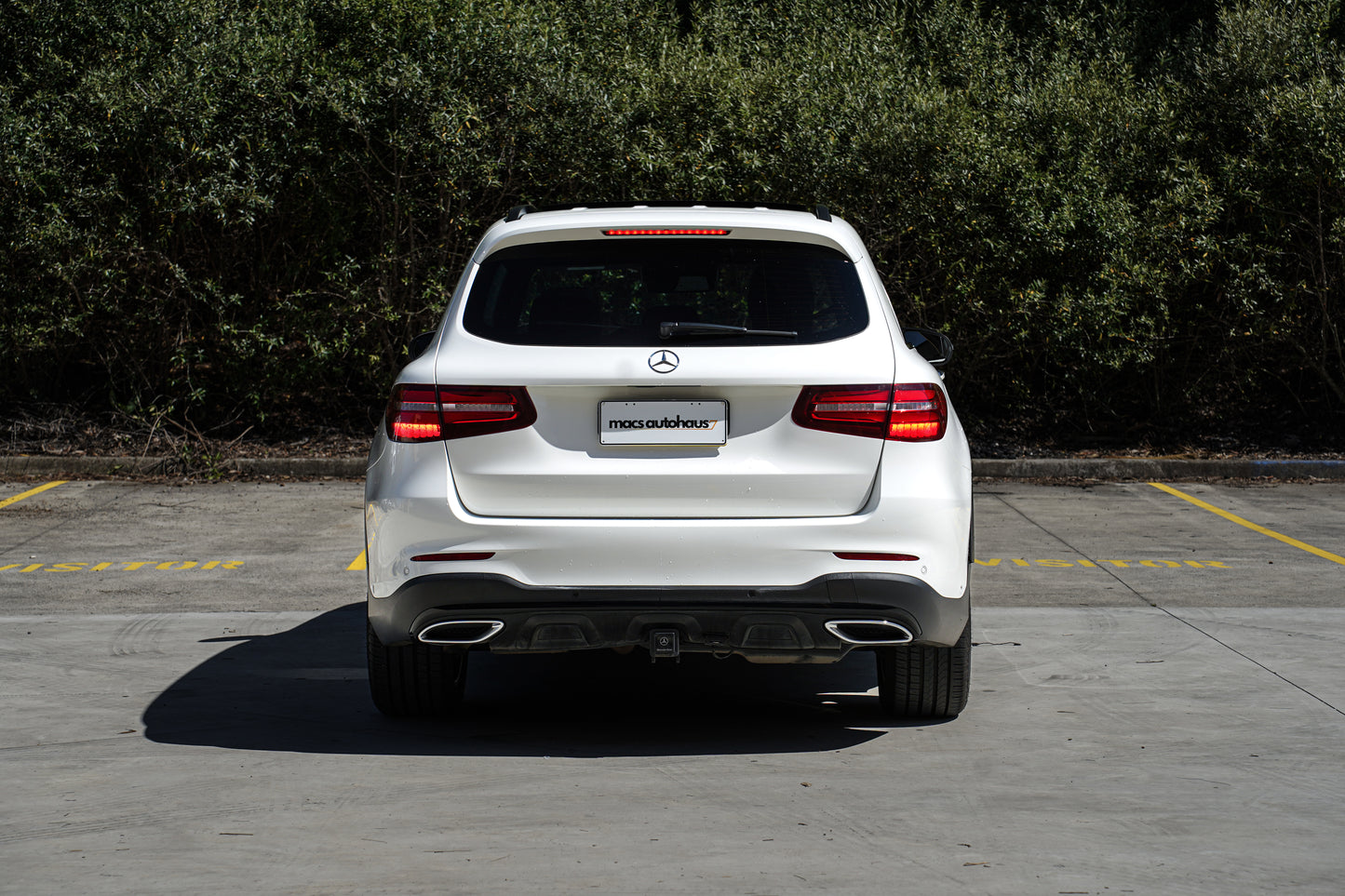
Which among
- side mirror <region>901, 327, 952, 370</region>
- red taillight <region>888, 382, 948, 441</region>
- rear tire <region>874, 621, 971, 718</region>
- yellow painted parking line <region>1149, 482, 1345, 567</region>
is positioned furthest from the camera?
yellow painted parking line <region>1149, 482, 1345, 567</region>

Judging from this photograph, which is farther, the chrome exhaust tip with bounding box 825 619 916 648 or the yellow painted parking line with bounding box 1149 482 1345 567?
the yellow painted parking line with bounding box 1149 482 1345 567

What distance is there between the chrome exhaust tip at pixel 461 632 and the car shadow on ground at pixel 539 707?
45 cm

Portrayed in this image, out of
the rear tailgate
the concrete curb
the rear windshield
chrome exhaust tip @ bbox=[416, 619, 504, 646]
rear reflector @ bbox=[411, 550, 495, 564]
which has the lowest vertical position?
the concrete curb

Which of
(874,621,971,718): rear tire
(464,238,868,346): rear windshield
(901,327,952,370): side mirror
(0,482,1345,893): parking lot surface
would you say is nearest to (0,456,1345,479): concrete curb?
(0,482,1345,893): parking lot surface

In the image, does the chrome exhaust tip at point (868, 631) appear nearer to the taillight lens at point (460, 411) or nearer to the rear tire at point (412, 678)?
the taillight lens at point (460, 411)

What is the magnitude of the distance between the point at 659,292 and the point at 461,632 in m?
1.26

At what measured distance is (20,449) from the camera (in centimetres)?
1407

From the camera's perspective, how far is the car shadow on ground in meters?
4.98

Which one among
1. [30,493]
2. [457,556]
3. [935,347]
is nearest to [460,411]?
[457,556]

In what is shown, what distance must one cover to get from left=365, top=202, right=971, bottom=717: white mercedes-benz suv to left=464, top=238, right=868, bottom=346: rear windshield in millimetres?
15

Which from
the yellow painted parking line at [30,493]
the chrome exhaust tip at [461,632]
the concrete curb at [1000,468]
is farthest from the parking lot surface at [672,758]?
the concrete curb at [1000,468]

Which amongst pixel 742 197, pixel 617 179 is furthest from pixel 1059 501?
pixel 617 179

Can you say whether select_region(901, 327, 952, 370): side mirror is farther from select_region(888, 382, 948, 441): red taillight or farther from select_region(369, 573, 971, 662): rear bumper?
select_region(369, 573, 971, 662): rear bumper

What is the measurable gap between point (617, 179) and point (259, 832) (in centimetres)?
1062
